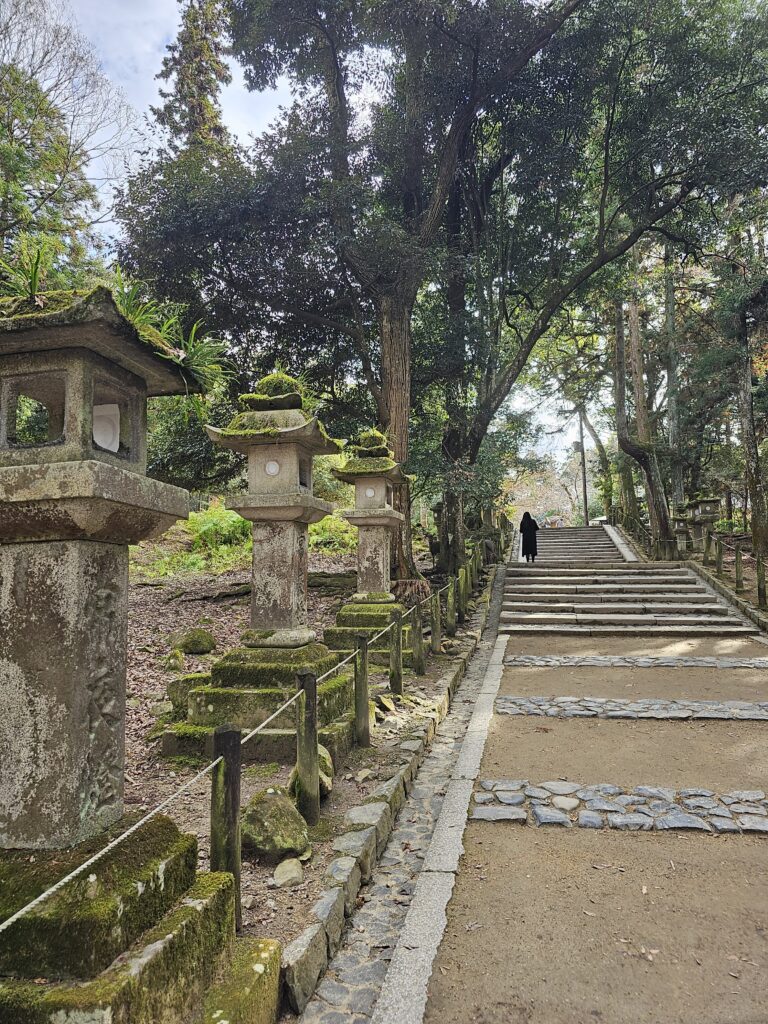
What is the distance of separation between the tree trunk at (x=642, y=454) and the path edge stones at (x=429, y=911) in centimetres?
1459

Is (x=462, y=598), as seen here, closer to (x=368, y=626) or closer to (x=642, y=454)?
(x=368, y=626)

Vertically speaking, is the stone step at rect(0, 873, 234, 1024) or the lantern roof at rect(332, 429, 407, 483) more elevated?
the lantern roof at rect(332, 429, 407, 483)

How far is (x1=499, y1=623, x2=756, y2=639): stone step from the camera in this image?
36.1 feet

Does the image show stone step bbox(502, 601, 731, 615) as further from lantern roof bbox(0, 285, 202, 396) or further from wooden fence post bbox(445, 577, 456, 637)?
lantern roof bbox(0, 285, 202, 396)

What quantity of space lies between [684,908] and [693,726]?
3.39 m

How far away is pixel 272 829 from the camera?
3.50 m

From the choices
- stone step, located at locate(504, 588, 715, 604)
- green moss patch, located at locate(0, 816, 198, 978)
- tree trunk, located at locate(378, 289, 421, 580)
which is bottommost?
stone step, located at locate(504, 588, 715, 604)

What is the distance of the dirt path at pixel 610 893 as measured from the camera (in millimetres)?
2566

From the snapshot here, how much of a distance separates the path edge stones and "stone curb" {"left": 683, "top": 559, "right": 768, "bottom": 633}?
7.87 metres

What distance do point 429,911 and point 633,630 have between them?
9.20m

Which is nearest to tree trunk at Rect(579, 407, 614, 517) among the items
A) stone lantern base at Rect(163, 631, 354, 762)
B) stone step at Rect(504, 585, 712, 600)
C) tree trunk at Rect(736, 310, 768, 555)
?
tree trunk at Rect(736, 310, 768, 555)

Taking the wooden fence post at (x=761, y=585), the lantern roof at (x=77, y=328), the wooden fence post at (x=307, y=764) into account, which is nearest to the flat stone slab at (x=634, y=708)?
the wooden fence post at (x=307, y=764)

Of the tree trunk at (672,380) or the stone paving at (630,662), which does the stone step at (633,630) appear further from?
the tree trunk at (672,380)

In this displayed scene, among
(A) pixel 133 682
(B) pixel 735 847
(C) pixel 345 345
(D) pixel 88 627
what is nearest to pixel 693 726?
(B) pixel 735 847
